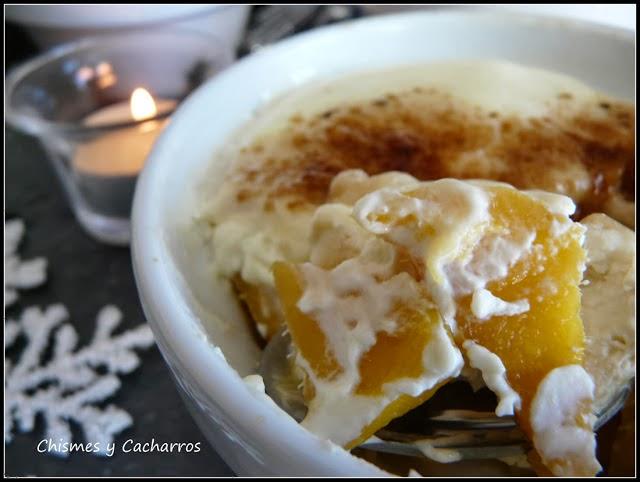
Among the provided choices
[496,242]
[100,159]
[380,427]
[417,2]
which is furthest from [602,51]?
[100,159]

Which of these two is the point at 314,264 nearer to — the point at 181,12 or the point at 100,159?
the point at 100,159

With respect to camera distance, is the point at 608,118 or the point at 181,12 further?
the point at 181,12

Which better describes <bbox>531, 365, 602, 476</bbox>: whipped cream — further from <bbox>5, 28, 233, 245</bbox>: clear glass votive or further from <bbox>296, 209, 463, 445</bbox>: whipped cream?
<bbox>5, 28, 233, 245</bbox>: clear glass votive

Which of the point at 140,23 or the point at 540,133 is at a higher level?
the point at 540,133

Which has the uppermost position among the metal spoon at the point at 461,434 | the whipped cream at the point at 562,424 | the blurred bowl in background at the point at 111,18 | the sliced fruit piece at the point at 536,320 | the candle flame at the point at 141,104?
the sliced fruit piece at the point at 536,320

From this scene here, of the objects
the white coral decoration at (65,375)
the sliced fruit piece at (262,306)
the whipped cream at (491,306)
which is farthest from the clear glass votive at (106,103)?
the whipped cream at (491,306)

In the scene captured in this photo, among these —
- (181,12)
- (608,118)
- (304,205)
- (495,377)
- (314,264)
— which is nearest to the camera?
(495,377)

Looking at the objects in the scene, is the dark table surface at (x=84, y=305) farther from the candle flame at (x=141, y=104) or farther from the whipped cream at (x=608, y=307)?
the whipped cream at (x=608, y=307)

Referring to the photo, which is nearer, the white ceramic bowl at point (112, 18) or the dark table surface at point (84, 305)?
the dark table surface at point (84, 305)

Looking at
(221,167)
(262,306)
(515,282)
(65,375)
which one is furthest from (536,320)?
(65,375)
